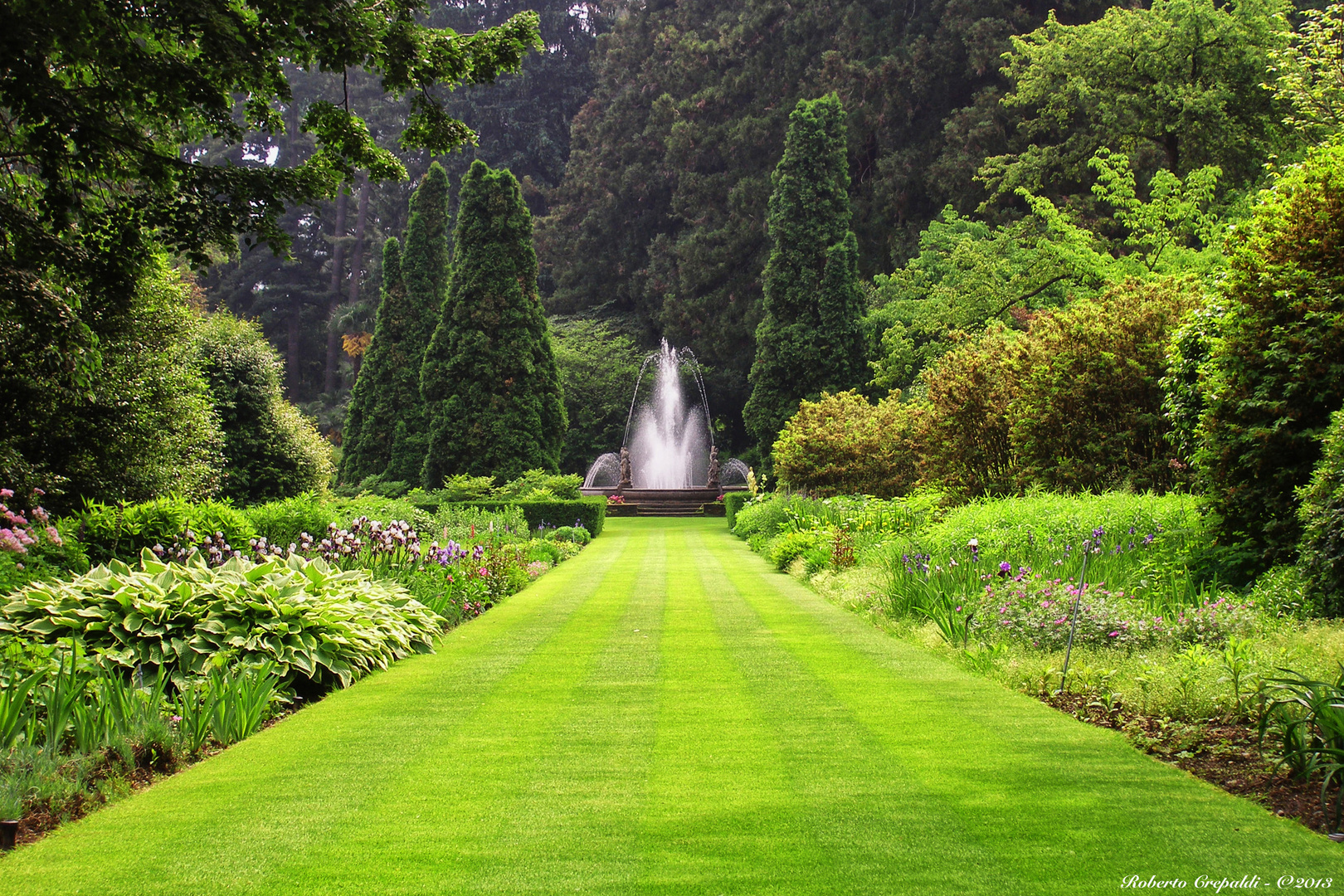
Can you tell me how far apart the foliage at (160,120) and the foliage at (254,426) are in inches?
337

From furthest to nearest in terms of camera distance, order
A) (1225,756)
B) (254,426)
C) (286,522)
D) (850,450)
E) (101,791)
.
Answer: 1. (850,450)
2. (254,426)
3. (286,522)
4. (1225,756)
5. (101,791)

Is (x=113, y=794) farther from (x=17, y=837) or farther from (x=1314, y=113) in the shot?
(x=1314, y=113)

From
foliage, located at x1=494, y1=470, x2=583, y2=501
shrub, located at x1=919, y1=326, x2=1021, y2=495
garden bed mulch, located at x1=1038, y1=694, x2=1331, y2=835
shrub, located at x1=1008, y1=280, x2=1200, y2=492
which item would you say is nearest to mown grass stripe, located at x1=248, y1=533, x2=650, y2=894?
garden bed mulch, located at x1=1038, y1=694, x2=1331, y2=835

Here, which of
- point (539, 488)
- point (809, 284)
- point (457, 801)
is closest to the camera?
point (457, 801)

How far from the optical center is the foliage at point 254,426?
16500 mm

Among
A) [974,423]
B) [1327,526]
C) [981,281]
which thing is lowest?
[1327,526]

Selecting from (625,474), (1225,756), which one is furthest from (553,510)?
(1225,756)

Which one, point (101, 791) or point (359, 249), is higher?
point (359, 249)

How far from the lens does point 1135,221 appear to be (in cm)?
1814

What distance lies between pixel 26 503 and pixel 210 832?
777 centimetres

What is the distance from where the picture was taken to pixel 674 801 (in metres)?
3.71

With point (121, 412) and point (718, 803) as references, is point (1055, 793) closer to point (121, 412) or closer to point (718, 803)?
point (718, 803)

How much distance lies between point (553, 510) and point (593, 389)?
16418mm

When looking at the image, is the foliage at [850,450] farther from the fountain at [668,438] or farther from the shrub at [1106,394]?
the fountain at [668,438]
